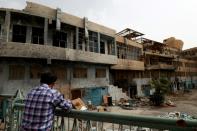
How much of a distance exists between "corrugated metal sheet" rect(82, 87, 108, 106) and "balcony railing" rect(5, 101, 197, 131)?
20178mm

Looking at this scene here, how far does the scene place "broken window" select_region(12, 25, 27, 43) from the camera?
19.0 metres

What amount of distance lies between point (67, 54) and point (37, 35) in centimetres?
349

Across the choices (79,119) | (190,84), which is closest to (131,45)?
(79,119)

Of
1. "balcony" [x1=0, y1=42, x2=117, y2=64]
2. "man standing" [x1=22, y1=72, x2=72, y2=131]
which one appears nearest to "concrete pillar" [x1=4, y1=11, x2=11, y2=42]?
"balcony" [x1=0, y1=42, x2=117, y2=64]

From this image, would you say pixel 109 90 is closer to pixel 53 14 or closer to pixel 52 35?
pixel 52 35

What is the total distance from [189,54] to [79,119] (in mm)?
72296

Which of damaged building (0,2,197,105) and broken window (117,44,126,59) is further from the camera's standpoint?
broken window (117,44,126,59)

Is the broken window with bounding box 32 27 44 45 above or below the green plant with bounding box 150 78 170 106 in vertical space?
above

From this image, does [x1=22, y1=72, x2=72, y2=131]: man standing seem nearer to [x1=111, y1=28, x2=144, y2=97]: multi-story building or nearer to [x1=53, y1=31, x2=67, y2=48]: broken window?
[x1=53, y1=31, x2=67, y2=48]: broken window

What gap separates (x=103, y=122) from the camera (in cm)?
283

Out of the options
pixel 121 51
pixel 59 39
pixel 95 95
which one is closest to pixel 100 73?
pixel 95 95

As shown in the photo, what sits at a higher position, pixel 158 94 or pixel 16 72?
pixel 16 72

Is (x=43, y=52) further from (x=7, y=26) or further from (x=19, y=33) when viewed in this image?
(x=7, y=26)

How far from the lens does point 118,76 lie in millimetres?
31797
